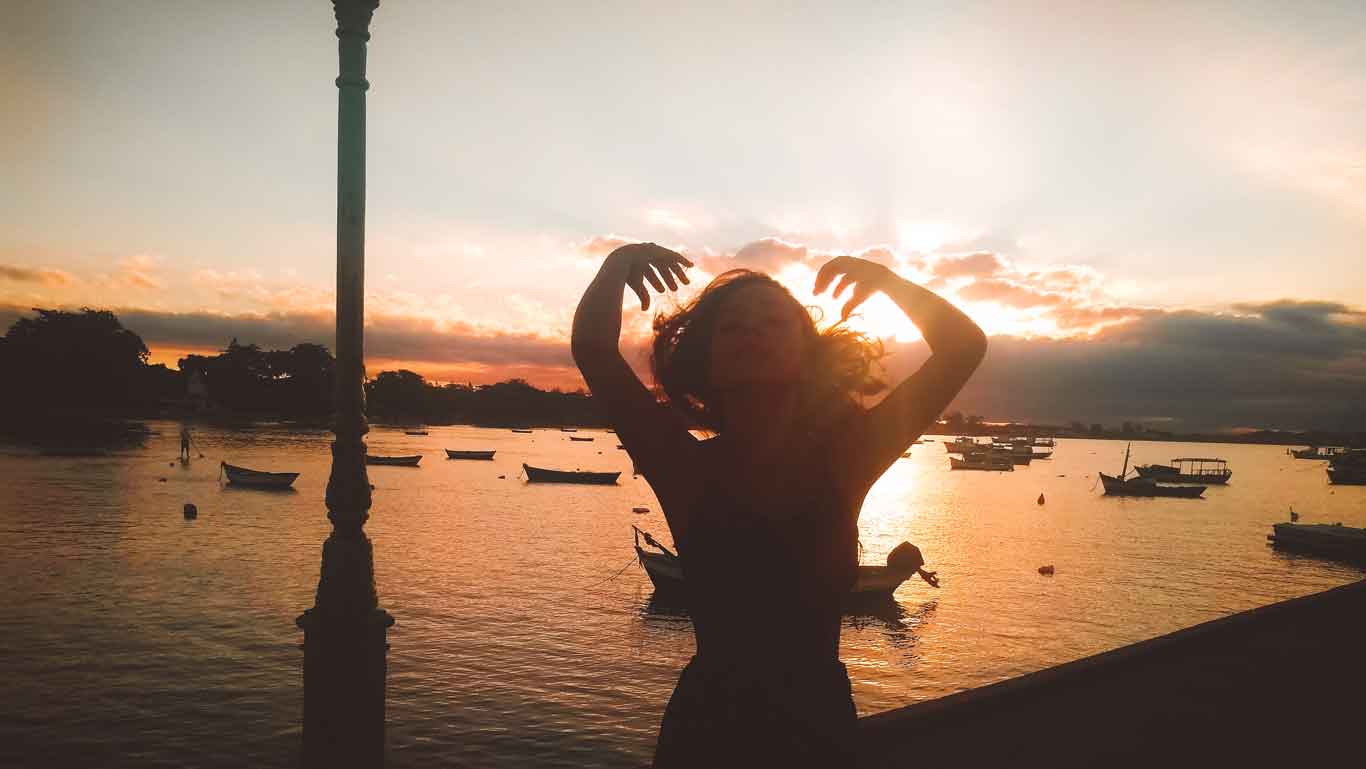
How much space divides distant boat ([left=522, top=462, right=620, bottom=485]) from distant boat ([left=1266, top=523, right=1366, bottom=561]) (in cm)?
5427

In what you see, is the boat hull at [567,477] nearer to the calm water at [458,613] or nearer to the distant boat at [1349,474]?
the calm water at [458,613]

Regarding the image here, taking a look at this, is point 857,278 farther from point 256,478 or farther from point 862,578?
point 256,478

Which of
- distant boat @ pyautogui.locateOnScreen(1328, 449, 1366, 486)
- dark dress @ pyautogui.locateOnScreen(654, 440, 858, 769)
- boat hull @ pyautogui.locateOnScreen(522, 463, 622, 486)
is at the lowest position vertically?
distant boat @ pyautogui.locateOnScreen(1328, 449, 1366, 486)

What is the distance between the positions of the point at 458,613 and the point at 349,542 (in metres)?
22.7

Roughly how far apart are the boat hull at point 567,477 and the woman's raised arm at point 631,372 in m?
81.0

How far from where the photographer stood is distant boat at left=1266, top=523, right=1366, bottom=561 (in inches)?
1684

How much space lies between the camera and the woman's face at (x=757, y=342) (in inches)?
A: 69.9

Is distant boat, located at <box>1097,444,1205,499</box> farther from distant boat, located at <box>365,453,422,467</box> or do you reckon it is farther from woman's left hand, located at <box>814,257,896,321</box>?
Result: woman's left hand, located at <box>814,257,896,321</box>

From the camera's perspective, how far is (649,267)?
192 cm

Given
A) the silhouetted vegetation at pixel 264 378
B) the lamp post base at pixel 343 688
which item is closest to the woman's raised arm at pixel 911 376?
the lamp post base at pixel 343 688

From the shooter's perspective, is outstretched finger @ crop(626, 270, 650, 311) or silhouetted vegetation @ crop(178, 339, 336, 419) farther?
silhouetted vegetation @ crop(178, 339, 336, 419)

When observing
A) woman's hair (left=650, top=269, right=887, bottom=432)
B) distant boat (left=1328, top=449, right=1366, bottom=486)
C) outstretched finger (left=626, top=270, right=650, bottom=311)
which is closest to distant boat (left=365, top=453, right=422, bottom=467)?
woman's hair (left=650, top=269, right=887, bottom=432)

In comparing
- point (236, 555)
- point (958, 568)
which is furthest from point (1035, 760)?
point (958, 568)

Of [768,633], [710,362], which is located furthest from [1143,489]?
A: [768,633]
